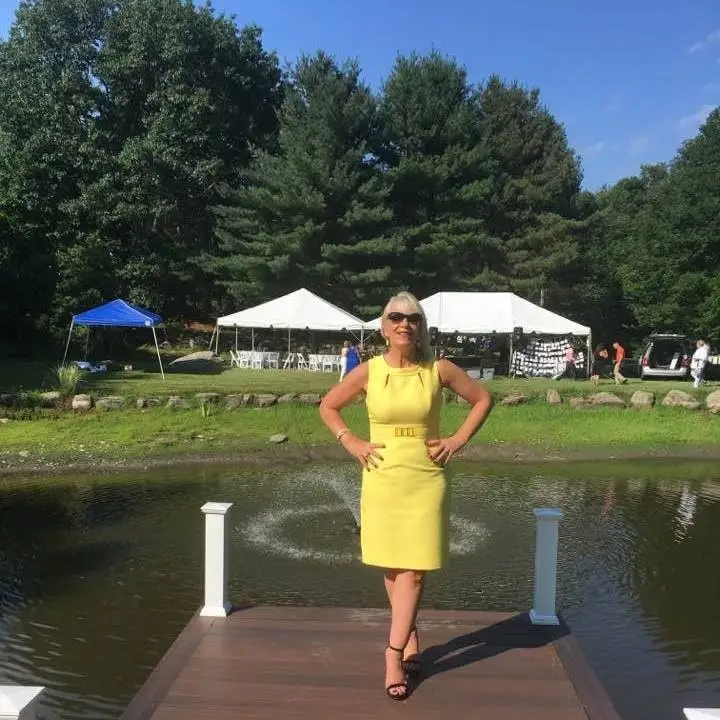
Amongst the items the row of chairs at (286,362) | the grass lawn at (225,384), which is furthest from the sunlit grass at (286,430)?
the row of chairs at (286,362)

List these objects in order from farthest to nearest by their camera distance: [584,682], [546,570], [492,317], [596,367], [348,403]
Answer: [596,367]
[492,317]
[546,570]
[584,682]
[348,403]

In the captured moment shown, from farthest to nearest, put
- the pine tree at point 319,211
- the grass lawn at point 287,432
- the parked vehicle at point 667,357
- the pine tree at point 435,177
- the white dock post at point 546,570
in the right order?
the pine tree at point 435,177, the pine tree at point 319,211, the parked vehicle at point 667,357, the grass lawn at point 287,432, the white dock post at point 546,570

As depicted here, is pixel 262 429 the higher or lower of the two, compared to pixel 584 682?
lower

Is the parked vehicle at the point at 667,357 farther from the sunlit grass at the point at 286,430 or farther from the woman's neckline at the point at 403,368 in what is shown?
the woman's neckline at the point at 403,368

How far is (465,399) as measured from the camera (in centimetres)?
→ 340

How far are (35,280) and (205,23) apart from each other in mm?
15469

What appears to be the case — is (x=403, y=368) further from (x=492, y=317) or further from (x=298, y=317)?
(x=298, y=317)

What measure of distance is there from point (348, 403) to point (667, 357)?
23.4m

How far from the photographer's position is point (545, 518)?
459 cm

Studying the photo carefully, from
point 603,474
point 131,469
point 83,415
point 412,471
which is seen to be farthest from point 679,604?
point 83,415

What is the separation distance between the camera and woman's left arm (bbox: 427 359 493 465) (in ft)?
11.0

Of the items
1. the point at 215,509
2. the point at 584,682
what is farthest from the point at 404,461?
the point at 215,509

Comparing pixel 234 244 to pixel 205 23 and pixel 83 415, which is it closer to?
pixel 205 23

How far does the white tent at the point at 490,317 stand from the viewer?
22.0 metres
